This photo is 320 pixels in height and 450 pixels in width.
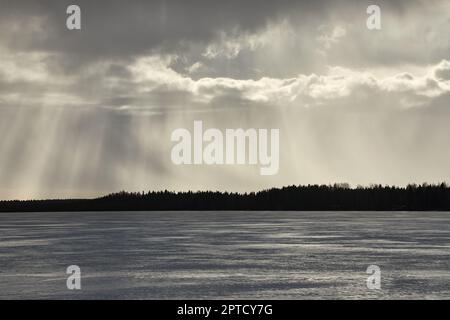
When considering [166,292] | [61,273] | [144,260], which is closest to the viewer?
[166,292]

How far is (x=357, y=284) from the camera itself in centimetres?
3862

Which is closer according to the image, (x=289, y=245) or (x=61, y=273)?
(x=61, y=273)
